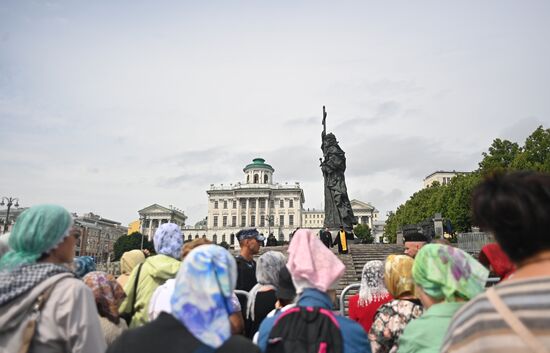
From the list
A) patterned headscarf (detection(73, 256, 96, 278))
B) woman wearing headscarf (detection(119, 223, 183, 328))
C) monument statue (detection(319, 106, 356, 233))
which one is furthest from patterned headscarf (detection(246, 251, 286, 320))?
monument statue (detection(319, 106, 356, 233))

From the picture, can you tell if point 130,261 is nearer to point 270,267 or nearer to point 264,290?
point 264,290

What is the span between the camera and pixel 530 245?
165 cm

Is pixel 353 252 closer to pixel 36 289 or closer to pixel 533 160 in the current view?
pixel 36 289

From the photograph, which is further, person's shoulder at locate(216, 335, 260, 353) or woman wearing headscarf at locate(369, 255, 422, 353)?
woman wearing headscarf at locate(369, 255, 422, 353)

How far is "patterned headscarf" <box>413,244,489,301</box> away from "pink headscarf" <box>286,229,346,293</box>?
0.56 metres

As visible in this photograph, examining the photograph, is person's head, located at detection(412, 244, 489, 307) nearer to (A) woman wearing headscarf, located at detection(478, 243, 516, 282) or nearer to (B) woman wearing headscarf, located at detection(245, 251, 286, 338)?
(A) woman wearing headscarf, located at detection(478, 243, 516, 282)

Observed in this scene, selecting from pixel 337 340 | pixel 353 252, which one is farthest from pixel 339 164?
pixel 337 340

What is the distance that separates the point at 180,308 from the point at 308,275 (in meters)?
0.94

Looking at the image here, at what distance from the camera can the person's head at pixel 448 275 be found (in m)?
2.38

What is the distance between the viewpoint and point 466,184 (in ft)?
135

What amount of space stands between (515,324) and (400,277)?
1.85 m

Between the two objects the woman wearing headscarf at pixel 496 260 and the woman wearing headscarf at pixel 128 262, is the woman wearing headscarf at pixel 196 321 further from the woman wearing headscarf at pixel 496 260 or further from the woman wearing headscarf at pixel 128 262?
the woman wearing headscarf at pixel 128 262

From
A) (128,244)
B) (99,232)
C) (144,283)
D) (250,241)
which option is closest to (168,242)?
(144,283)

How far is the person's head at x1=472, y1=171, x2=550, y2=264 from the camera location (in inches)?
64.6
